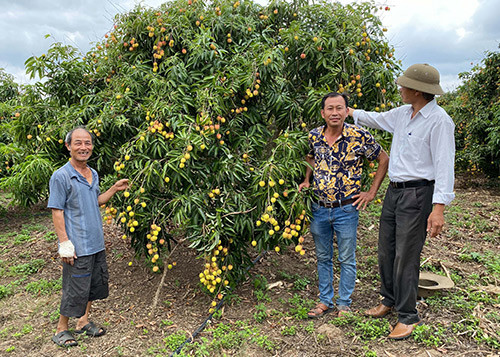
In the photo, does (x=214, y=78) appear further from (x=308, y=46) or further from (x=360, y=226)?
(x=360, y=226)

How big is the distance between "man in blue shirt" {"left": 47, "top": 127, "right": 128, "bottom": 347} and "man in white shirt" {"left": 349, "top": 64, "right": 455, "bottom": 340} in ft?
7.03

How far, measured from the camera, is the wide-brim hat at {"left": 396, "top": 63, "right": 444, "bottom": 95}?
2.48m

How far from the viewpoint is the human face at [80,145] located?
2.77 m

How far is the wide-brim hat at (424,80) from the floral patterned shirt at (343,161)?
1.66 feet

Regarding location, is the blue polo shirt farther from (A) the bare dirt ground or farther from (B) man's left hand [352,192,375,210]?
(B) man's left hand [352,192,375,210]

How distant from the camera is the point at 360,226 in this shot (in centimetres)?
546

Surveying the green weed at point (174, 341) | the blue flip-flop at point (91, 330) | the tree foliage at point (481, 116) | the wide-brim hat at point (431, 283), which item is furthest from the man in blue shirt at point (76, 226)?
the tree foliage at point (481, 116)

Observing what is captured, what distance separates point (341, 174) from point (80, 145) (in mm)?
2038

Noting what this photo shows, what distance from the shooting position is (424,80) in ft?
8.20

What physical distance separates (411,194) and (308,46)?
167 cm

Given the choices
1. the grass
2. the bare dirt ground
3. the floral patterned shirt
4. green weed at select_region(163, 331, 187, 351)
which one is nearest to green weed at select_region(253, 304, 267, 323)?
the bare dirt ground

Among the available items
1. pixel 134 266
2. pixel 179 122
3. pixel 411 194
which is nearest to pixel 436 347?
pixel 411 194

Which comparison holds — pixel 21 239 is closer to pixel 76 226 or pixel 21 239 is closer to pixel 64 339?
pixel 64 339

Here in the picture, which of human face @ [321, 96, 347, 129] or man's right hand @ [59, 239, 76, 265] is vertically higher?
human face @ [321, 96, 347, 129]
